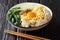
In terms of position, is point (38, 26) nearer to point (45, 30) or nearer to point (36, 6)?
point (45, 30)

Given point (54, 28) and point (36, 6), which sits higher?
point (36, 6)

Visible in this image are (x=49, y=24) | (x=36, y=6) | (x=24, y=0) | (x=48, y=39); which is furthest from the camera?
(x=24, y=0)

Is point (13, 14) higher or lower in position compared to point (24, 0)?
lower

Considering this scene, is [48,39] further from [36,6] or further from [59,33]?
[36,6]

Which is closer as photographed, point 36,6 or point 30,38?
point 30,38

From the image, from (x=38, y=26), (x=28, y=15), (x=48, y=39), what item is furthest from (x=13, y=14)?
(x=48, y=39)

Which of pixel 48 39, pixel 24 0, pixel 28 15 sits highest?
pixel 24 0

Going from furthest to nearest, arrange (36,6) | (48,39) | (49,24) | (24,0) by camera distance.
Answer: (24,0) → (36,6) → (49,24) → (48,39)

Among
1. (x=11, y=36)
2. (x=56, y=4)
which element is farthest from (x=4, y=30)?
(x=56, y=4)

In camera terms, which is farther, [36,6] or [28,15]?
[36,6]
